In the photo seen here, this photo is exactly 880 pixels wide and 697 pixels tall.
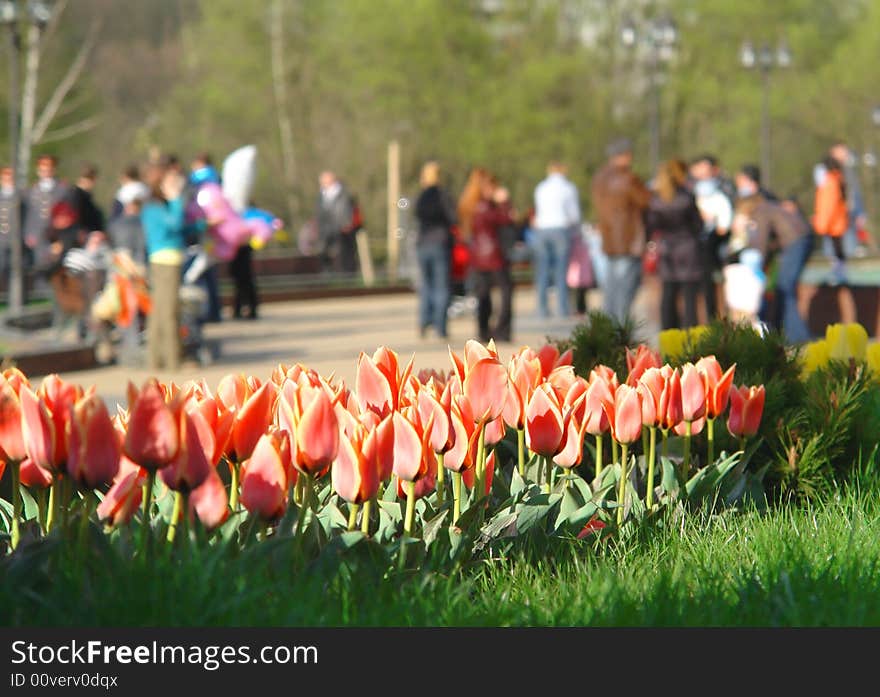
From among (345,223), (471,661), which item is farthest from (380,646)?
(345,223)

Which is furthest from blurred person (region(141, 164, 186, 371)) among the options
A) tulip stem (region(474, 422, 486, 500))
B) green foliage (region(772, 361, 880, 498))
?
tulip stem (region(474, 422, 486, 500))

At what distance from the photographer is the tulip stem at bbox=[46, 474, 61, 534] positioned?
154 inches

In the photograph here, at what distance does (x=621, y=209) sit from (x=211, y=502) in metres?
14.5

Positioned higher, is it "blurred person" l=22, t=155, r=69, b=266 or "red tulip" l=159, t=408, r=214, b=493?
"blurred person" l=22, t=155, r=69, b=266

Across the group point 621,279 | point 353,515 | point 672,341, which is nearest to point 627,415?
point 353,515

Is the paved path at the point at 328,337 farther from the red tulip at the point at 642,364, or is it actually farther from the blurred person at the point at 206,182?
the red tulip at the point at 642,364

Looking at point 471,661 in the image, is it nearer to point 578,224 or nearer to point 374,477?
point 374,477

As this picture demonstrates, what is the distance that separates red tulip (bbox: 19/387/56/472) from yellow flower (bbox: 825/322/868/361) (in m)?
3.14

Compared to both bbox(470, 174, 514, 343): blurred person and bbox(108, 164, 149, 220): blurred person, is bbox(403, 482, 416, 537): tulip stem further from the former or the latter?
bbox(470, 174, 514, 343): blurred person

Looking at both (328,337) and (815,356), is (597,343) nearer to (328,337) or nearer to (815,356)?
(815,356)

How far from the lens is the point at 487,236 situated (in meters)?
19.1

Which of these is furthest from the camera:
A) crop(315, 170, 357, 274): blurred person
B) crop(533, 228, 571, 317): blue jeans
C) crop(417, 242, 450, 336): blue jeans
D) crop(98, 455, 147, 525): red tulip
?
crop(315, 170, 357, 274): blurred person

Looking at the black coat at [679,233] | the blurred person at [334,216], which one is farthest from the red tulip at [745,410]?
the blurred person at [334,216]

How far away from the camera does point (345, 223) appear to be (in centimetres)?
2798
